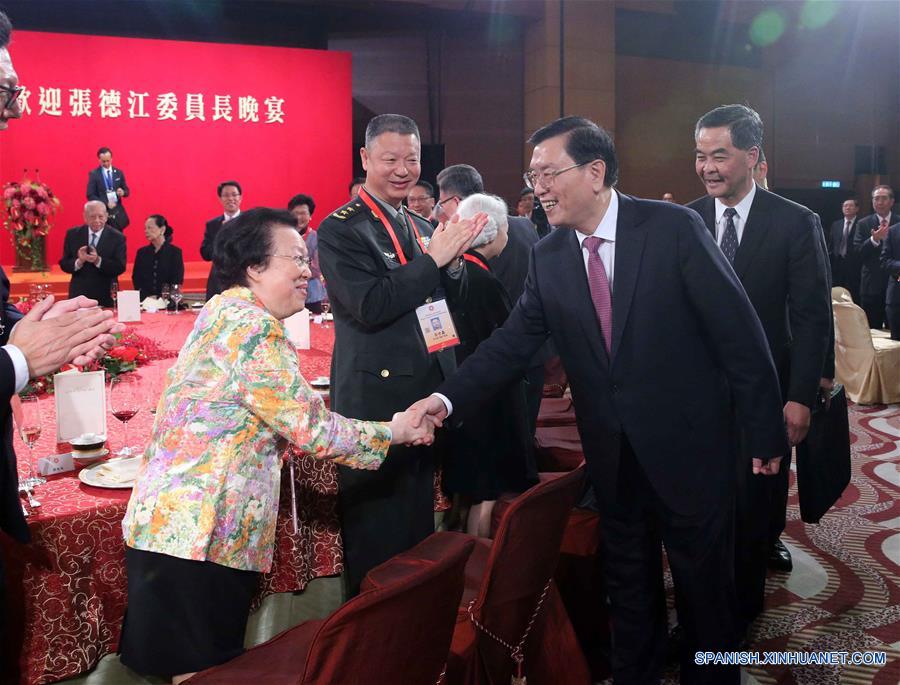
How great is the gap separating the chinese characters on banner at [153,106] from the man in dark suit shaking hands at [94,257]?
306 cm

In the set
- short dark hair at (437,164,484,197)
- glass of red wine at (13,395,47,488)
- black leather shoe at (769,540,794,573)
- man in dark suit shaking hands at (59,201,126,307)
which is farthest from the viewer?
man in dark suit shaking hands at (59,201,126,307)

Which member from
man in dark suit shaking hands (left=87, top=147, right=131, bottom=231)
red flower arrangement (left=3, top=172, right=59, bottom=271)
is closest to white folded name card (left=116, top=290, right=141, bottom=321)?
red flower arrangement (left=3, top=172, right=59, bottom=271)

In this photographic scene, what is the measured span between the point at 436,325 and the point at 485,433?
19.5 inches

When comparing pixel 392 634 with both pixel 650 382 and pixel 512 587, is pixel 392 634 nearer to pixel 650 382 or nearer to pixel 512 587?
pixel 512 587

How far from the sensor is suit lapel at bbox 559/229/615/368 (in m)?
1.89

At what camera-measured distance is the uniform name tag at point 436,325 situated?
211 centimetres

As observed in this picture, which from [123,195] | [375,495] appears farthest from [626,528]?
[123,195]

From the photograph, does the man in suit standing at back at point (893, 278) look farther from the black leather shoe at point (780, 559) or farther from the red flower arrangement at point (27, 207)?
the red flower arrangement at point (27, 207)

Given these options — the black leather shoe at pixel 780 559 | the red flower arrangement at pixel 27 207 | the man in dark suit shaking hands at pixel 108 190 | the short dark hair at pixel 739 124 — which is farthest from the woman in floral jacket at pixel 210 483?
the man in dark suit shaking hands at pixel 108 190

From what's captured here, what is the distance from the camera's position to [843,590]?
2.81 m

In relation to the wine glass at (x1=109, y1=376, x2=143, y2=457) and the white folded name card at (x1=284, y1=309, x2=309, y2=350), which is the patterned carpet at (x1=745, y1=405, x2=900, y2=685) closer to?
the wine glass at (x1=109, y1=376, x2=143, y2=457)

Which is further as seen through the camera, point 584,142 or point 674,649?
point 674,649

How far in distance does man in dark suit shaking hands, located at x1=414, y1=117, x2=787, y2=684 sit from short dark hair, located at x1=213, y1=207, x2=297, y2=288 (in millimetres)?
576

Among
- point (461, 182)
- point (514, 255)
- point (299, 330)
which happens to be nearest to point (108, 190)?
point (299, 330)
